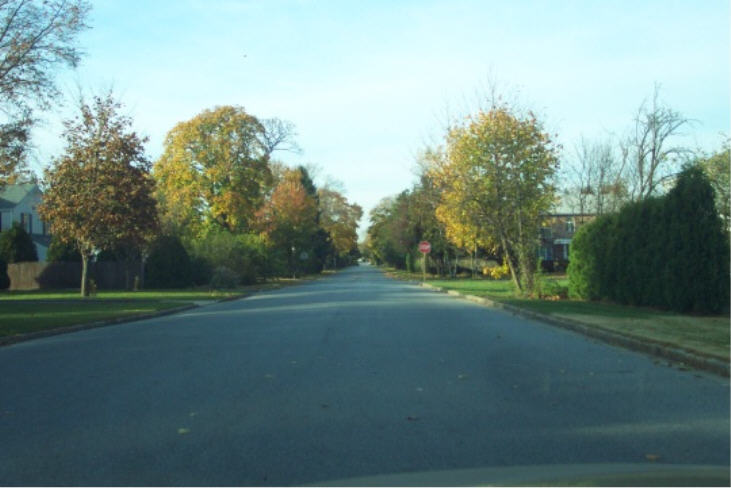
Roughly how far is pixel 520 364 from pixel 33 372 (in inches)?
296

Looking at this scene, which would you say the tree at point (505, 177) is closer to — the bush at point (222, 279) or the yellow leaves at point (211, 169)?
the bush at point (222, 279)

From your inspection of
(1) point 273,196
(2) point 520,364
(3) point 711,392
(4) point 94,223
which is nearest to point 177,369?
(2) point 520,364

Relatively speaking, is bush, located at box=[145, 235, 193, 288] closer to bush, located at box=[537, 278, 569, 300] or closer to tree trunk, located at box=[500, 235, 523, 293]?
tree trunk, located at box=[500, 235, 523, 293]

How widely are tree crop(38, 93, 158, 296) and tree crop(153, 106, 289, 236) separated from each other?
1745 centimetres

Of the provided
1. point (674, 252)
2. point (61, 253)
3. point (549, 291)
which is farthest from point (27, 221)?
point (674, 252)

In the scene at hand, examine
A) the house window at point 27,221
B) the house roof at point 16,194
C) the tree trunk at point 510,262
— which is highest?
the house roof at point 16,194

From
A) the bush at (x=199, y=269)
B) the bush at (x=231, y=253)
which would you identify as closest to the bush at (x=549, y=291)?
the bush at (x=231, y=253)

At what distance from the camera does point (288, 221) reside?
62.3 metres

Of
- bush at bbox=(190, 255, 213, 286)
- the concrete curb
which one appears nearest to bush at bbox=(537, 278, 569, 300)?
the concrete curb

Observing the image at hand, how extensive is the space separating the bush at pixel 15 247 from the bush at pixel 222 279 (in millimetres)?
18202

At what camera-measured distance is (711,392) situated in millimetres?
8672

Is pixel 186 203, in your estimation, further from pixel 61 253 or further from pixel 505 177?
pixel 505 177

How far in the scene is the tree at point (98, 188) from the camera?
1323 inches

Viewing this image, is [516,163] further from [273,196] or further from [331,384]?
[273,196]
